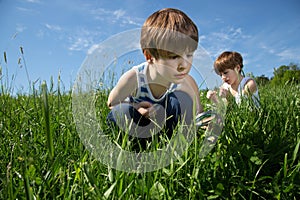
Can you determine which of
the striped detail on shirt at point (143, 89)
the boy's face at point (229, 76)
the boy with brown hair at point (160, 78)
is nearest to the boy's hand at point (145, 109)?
the boy with brown hair at point (160, 78)

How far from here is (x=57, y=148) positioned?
1.27 metres

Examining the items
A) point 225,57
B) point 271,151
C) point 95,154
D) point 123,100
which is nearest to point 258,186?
point 271,151

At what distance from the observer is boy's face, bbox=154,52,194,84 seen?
1.42 meters

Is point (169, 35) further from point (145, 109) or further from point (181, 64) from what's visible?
point (145, 109)

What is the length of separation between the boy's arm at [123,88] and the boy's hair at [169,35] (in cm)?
22

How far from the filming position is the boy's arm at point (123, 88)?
1.70 metres

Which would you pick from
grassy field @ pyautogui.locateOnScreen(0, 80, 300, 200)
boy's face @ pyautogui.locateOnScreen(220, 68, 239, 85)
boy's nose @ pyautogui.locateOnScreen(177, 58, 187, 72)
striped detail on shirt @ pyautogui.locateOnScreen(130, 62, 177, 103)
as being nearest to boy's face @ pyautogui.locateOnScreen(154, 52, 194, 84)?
boy's nose @ pyautogui.locateOnScreen(177, 58, 187, 72)

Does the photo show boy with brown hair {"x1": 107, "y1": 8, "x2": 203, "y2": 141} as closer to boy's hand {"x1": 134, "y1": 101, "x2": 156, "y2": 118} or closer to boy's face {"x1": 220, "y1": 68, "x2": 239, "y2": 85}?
boy's hand {"x1": 134, "y1": 101, "x2": 156, "y2": 118}

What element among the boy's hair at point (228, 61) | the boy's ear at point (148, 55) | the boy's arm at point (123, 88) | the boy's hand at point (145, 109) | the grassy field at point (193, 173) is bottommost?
the grassy field at point (193, 173)

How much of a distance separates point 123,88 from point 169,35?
1.38ft

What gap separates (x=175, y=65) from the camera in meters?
1.47

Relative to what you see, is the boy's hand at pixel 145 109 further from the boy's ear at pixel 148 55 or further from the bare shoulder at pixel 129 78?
the boy's ear at pixel 148 55

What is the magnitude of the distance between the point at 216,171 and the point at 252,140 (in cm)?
31

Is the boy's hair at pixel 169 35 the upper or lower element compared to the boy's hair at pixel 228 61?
lower
